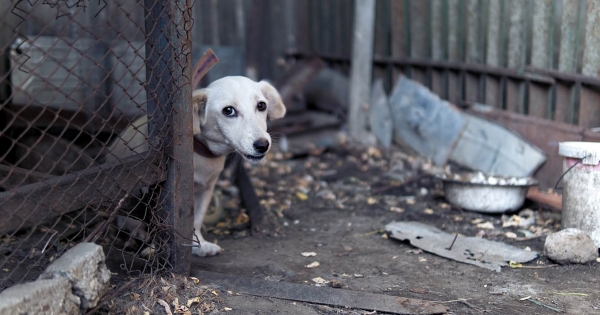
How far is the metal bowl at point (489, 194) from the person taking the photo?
4688 mm

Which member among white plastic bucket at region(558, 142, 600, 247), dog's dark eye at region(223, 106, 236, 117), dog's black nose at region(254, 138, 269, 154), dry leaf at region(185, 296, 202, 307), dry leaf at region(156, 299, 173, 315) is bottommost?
dry leaf at region(185, 296, 202, 307)

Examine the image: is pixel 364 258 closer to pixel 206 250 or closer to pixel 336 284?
pixel 336 284

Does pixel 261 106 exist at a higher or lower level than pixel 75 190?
higher

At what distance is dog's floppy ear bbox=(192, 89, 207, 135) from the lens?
3560mm

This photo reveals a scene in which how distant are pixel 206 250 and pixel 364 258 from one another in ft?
3.39

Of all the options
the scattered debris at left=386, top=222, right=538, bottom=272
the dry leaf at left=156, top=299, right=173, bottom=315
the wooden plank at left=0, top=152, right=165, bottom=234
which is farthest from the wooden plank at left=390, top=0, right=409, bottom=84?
the dry leaf at left=156, top=299, right=173, bottom=315

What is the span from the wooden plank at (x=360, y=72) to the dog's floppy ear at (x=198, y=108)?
409 cm

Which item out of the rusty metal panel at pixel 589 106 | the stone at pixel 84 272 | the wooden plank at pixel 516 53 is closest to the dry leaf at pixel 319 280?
the stone at pixel 84 272

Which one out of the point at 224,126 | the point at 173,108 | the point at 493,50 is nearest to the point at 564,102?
the point at 493,50

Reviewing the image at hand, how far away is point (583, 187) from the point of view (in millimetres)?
3867

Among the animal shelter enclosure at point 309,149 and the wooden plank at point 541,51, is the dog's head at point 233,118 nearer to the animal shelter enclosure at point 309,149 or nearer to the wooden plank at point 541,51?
the animal shelter enclosure at point 309,149

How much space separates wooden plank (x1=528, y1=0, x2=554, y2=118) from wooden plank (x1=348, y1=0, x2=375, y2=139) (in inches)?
88.6

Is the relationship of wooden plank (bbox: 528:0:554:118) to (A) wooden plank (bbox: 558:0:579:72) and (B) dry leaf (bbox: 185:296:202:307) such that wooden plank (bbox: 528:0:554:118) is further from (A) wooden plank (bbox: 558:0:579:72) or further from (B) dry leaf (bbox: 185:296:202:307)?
(B) dry leaf (bbox: 185:296:202:307)

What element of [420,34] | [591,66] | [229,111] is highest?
[420,34]
